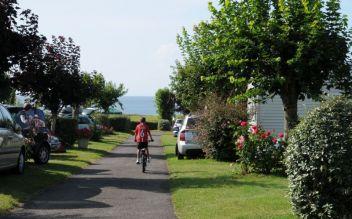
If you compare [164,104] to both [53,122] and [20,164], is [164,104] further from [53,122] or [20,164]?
[20,164]

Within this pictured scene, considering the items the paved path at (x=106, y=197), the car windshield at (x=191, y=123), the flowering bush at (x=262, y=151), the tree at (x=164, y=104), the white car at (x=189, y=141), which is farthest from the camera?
the tree at (x=164, y=104)

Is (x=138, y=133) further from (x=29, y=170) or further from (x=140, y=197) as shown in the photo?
(x=140, y=197)

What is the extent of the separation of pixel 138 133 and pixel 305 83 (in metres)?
5.63

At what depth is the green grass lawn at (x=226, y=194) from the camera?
34.3 feet

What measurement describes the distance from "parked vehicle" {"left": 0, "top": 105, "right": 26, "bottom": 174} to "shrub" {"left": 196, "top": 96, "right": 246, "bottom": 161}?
805 centimetres

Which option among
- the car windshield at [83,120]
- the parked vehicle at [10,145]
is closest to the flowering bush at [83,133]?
the car windshield at [83,120]

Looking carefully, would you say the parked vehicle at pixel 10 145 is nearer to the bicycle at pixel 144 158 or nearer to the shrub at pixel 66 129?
the bicycle at pixel 144 158

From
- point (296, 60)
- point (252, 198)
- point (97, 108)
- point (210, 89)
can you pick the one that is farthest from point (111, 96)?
point (252, 198)

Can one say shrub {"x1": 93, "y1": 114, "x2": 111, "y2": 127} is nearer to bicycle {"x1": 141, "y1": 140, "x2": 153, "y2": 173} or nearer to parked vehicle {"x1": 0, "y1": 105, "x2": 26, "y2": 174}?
bicycle {"x1": 141, "y1": 140, "x2": 153, "y2": 173}

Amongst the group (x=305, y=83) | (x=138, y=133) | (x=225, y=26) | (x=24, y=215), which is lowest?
(x=24, y=215)

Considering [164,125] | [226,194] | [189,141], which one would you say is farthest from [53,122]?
[164,125]

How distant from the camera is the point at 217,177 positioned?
16.3 metres

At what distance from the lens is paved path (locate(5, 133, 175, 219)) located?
1063 cm

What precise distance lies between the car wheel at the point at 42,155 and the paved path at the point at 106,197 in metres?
1.52
